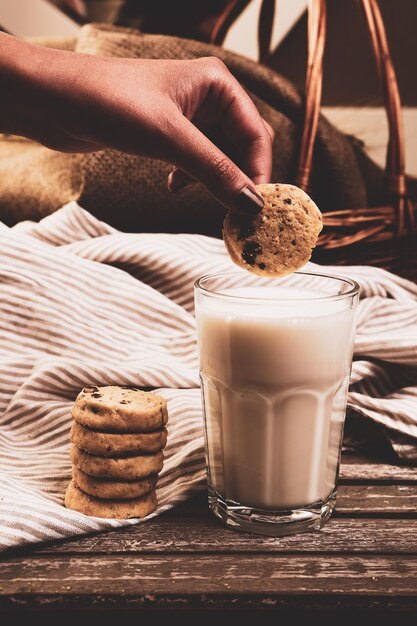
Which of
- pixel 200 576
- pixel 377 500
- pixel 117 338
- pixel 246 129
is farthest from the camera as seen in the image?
pixel 117 338

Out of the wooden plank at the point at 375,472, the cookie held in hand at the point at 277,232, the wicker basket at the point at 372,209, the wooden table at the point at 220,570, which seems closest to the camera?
the wooden table at the point at 220,570

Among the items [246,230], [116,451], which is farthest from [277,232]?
[116,451]

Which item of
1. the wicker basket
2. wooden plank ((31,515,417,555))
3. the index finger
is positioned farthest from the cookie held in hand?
the wicker basket

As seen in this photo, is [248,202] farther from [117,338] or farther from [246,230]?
[117,338]

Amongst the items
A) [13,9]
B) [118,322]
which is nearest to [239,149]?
[118,322]

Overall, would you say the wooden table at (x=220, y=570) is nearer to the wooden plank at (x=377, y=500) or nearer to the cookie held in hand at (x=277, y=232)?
the wooden plank at (x=377, y=500)

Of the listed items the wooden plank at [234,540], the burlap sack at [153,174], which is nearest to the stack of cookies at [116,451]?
the wooden plank at [234,540]
